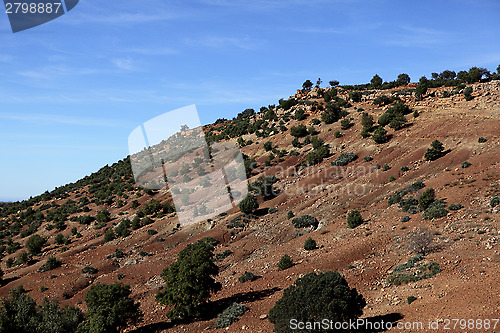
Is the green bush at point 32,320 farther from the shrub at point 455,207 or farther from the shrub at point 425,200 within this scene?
the shrub at point 455,207

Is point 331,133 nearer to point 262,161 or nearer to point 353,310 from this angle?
point 262,161

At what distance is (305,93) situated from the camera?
105 metres

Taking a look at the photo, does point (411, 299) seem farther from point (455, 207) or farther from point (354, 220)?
point (354, 220)

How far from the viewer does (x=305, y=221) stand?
37969 mm

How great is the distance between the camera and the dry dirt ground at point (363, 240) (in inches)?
756

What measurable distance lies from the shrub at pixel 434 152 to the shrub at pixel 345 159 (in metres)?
11.4

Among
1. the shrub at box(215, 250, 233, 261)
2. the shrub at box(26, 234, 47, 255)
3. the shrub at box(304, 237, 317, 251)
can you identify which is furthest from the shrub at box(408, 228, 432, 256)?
the shrub at box(26, 234, 47, 255)

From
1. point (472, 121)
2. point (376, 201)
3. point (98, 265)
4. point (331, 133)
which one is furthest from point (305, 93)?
point (98, 265)

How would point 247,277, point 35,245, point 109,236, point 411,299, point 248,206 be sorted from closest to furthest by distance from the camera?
point 411,299, point 247,277, point 248,206, point 109,236, point 35,245

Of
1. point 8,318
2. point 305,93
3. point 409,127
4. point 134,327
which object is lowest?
point 134,327

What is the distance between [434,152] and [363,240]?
67.4 feet

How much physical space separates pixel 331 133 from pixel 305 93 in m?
41.9

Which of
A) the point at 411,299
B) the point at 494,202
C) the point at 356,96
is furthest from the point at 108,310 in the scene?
the point at 356,96

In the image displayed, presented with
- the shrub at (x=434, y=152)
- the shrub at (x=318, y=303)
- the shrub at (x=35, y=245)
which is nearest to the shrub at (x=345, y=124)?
the shrub at (x=434, y=152)
